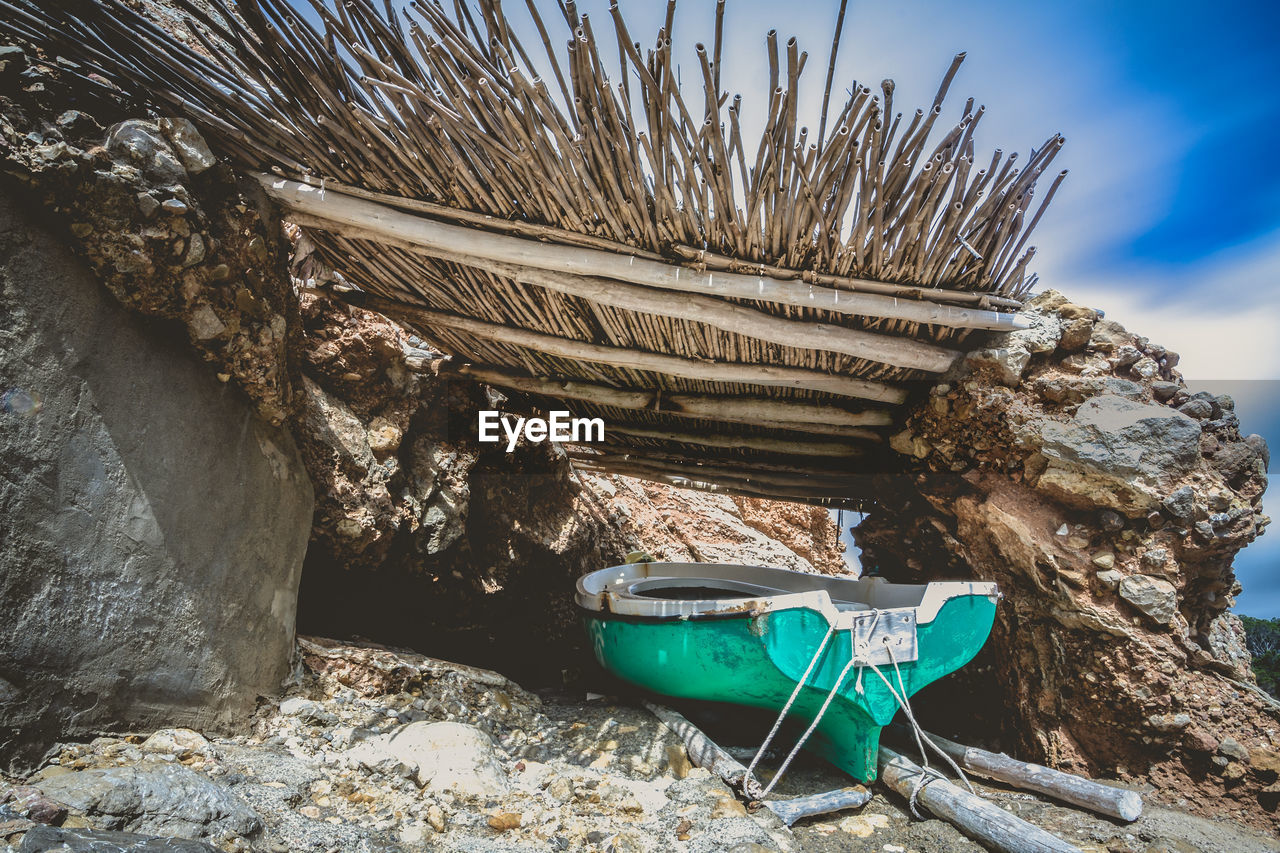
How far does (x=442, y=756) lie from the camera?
2.68 m

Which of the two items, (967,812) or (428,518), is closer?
(967,812)

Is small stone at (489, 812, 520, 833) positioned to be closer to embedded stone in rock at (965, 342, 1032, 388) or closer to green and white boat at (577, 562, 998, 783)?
green and white boat at (577, 562, 998, 783)

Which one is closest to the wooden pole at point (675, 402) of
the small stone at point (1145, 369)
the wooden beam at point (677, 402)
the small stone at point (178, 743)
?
the wooden beam at point (677, 402)

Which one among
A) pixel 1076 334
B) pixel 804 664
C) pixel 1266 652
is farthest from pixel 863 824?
pixel 1266 652

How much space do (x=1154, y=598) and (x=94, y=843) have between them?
4.37m

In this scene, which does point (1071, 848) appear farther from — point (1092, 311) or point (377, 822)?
point (1092, 311)

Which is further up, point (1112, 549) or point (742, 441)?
point (742, 441)

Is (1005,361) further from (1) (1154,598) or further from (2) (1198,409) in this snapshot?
(1) (1154,598)

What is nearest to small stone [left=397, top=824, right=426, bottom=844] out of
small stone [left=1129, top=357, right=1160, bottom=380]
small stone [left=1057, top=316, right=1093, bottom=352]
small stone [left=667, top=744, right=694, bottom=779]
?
small stone [left=667, top=744, right=694, bottom=779]

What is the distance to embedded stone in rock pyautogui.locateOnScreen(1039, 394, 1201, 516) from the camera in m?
3.30

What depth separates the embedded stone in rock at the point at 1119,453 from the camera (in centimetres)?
330

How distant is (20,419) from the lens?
1900 mm

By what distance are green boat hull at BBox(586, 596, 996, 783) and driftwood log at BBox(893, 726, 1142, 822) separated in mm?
480

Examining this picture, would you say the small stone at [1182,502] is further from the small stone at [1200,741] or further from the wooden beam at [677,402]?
the wooden beam at [677,402]
